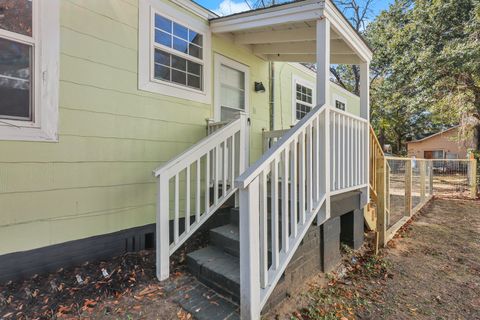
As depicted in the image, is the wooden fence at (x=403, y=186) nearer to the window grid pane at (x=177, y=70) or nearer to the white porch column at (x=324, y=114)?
the white porch column at (x=324, y=114)

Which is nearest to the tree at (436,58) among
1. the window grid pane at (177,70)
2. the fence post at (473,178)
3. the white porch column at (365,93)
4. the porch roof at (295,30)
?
the fence post at (473,178)

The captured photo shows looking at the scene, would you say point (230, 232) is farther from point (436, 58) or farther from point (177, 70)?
point (436, 58)

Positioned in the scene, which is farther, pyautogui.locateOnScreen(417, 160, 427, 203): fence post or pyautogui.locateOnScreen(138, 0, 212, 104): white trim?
pyautogui.locateOnScreen(417, 160, 427, 203): fence post

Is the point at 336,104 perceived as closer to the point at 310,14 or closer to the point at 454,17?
the point at 310,14

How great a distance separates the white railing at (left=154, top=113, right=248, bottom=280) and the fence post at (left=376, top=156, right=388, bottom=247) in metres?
2.63

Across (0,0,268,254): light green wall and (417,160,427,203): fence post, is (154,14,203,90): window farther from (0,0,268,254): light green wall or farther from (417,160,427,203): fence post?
(417,160,427,203): fence post

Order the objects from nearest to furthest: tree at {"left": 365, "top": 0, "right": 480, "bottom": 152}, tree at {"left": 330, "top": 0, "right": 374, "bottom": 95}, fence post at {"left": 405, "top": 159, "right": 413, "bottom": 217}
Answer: fence post at {"left": 405, "top": 159, "right": 413, "bottom": 217} < tree at {"left": 365, "top": 0, "right": 480, "bottom": 152} < tree at {"left": 330, "top": 0, "right": 374, "bottom": 95}

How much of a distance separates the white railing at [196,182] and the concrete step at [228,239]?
25 cm

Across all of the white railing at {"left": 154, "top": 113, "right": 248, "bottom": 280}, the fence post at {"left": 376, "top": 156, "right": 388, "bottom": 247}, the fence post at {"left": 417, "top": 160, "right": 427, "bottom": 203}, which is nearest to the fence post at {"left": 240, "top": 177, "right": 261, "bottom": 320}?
the white railing at {"left": 154, "top": 113, "right": 248, "bottom": 280}

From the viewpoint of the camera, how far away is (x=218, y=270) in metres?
2.65

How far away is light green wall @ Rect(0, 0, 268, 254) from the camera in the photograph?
260 cm

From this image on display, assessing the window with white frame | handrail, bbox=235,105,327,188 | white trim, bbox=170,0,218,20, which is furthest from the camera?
the window with white frame

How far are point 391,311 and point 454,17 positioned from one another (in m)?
12.1

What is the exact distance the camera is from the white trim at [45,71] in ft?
8.68
